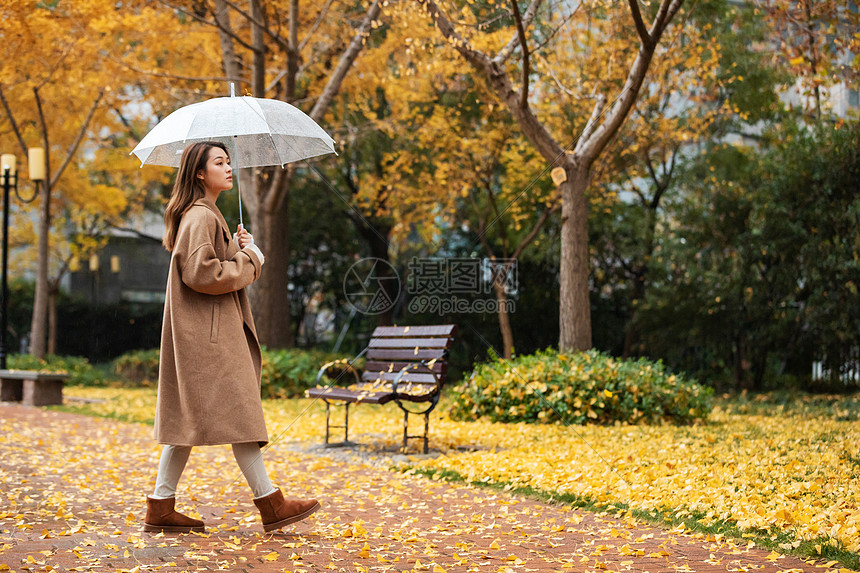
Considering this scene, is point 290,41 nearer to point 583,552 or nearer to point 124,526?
point 124,526

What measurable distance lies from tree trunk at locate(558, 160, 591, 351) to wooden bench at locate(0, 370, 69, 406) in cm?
724

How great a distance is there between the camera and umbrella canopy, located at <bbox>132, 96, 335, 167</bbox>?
4.26m

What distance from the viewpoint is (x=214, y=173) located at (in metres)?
4.21

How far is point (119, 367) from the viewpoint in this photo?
57.0 ft

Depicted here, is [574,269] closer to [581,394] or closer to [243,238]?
[581,394]

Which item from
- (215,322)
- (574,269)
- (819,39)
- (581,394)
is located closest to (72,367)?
(574,269)

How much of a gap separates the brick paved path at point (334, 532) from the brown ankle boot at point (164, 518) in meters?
0.08

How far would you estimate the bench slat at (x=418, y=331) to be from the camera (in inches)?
286

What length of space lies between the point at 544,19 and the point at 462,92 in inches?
83.9

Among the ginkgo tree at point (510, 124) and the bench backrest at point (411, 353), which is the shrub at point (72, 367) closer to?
the ginkgo tree at point (510, 124)

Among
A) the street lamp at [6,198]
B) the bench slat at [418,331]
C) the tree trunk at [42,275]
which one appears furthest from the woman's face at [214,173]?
the tree trunk at [42,275]

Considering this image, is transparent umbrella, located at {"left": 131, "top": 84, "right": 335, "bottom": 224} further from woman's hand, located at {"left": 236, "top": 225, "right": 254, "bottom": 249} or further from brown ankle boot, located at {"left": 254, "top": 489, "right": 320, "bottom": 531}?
brown ankle boot, located at {"left": 254, "top": 489, "right": 320, "bottom": 531}

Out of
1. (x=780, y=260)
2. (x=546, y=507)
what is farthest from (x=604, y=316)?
(x=546, y=507)

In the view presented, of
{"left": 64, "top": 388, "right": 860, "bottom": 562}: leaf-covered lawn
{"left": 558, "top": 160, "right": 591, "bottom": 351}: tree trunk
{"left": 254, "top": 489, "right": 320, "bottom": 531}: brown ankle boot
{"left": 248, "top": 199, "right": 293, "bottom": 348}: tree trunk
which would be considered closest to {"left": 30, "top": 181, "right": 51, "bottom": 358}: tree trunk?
{"left": 248, "top": 199, "right": 293, "bottom": 348}: tree trunk
